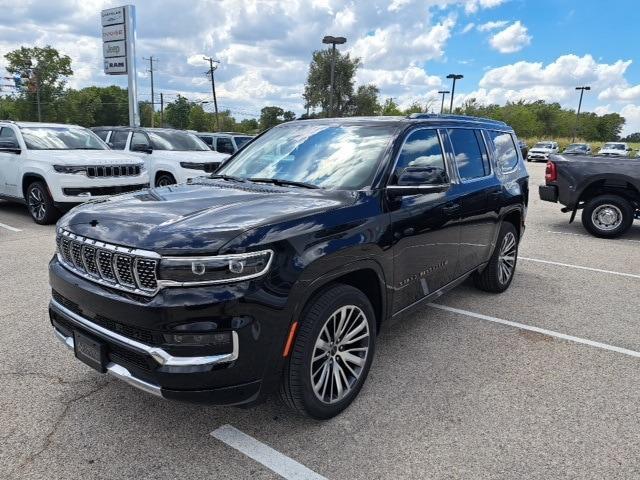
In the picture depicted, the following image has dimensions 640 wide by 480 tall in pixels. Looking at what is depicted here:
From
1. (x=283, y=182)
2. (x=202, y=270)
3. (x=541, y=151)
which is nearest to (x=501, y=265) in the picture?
(x=283, y=182)

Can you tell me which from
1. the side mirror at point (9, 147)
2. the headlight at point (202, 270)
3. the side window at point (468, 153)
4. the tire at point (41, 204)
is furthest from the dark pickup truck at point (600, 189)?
the side mirror at point (9, 147)

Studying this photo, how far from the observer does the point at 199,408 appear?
10.3ft

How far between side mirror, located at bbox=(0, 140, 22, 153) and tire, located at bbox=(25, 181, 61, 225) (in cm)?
76

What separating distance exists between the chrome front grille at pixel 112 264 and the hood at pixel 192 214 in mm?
44

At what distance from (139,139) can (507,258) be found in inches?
366

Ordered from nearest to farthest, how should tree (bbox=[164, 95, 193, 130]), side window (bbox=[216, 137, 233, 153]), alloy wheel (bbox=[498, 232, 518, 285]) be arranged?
alloy wheel (bbox=[498, 232, 518, 285]) < side window (bbox=[216, 137, 233, 153]) < tree (bbox=[164, 95, 193, 130])

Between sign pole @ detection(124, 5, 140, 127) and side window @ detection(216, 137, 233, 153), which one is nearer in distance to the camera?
side window @ detection(216, 137, 233, 153)

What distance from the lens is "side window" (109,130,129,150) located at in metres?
12.2

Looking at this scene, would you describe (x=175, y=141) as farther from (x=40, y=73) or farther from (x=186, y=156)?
(x=40, y=73)

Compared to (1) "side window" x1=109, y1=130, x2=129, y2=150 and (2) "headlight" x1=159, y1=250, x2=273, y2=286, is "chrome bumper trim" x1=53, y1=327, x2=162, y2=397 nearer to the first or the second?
(2) "headlight" x1=159, y1=250, x2=273, y2=286

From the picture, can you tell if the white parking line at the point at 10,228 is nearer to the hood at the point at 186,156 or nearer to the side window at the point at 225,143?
the hood at the point at 186,156

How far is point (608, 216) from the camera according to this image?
9.18 metres

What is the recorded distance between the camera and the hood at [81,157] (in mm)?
8680

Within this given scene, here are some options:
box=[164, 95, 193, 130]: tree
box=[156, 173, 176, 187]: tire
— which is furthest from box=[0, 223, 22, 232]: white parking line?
box=[164, 95, 193, 130]: tree
